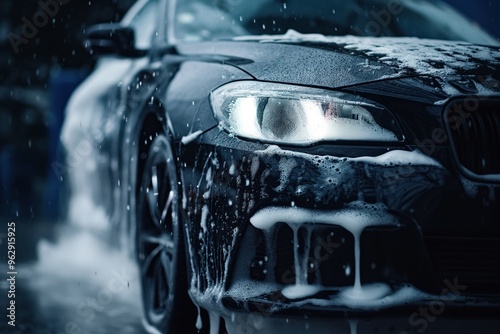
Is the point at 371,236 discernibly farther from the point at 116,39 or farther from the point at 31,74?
the point at 31,74

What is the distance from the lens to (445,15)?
514 centimetres

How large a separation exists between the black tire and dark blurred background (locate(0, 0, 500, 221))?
7818 mm

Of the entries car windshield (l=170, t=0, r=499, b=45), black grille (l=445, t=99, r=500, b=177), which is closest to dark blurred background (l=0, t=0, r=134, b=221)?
car windshield (l=170, t=0, r=499, b=45)

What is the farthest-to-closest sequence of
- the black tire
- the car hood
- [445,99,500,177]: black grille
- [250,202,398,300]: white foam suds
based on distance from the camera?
A: the black tire, the car hood, [445,99,500,177]: black grille, [250,202,398,300]: white foam suds

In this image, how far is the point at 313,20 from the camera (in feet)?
15.2

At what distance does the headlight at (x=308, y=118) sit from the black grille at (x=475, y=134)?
19 centimetres

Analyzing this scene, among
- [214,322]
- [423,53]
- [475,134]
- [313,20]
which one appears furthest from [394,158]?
[313,20]

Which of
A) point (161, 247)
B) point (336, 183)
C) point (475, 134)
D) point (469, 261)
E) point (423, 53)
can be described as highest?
point (423, 53)

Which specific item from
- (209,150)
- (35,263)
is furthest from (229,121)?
(35,263)

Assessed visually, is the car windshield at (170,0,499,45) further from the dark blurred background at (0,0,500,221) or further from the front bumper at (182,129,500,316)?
the dark blurred background at (0,0,500,221)

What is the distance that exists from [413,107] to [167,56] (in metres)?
1.67

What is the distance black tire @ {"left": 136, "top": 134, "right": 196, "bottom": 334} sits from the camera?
12.5 ft

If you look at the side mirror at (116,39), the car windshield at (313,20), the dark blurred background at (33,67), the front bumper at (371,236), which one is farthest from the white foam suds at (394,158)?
the dark blurred background at (33,67)

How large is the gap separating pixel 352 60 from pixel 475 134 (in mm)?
510
